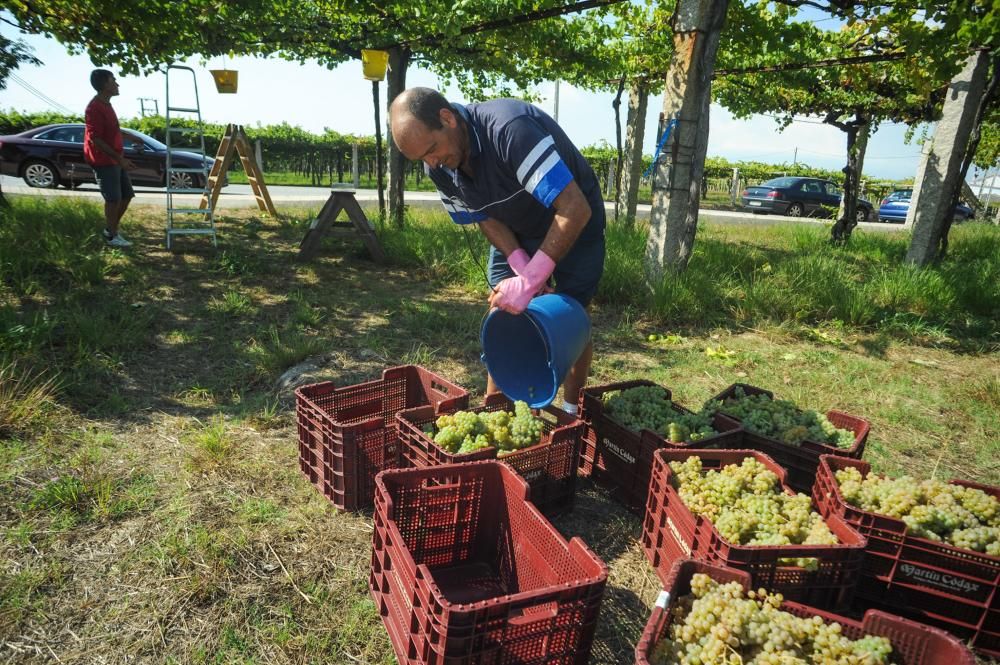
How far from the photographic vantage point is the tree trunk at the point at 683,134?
4.94 meters

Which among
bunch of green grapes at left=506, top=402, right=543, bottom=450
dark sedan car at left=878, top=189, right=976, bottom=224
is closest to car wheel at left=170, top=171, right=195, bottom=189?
bunch of green grapes at left=506, top=402, right=543, bottom=450

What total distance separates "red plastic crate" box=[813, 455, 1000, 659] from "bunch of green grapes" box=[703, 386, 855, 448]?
0.64 metres

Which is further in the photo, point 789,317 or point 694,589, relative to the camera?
point 789,317

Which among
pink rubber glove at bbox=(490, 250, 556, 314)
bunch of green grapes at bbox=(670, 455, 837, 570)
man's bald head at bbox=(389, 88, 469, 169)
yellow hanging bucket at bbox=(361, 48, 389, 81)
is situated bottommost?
bunch of green grapes at bbox=(670, 455, 837, 570)

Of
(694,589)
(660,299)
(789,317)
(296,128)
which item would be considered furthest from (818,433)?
(296,128)

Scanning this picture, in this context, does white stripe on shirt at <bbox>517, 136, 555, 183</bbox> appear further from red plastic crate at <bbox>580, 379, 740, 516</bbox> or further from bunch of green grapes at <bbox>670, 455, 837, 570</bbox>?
bunch of green grapes at <bbox>670, 455, 837, 570</bbox>

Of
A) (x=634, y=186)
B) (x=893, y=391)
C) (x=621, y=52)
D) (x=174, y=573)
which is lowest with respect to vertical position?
(x=174, y=573)

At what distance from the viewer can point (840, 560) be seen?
1.81 meters

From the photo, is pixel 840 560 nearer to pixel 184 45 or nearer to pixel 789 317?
pixel 789 317

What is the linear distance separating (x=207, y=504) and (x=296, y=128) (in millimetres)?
25419

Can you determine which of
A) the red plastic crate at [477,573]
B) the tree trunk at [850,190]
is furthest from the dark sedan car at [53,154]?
the red plastic crate at [477,573]

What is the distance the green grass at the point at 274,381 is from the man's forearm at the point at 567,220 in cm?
120

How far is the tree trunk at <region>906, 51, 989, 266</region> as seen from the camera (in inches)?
258

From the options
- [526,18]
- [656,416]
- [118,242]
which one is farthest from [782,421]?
[118,242]
